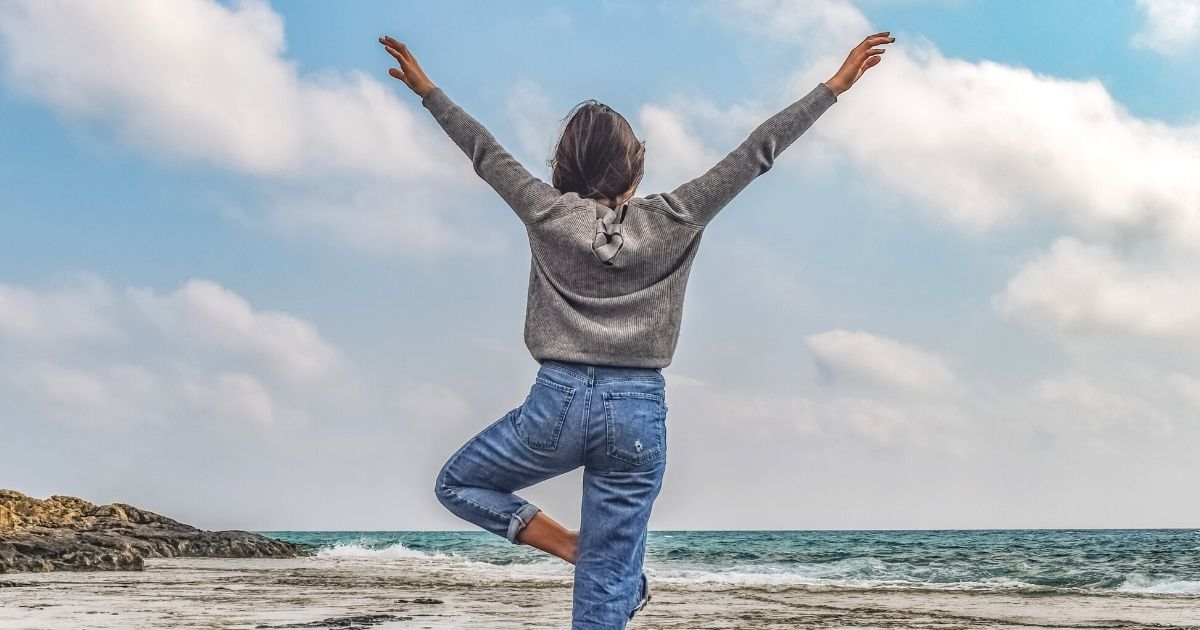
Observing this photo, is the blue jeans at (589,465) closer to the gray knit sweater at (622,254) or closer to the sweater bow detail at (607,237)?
the gray knit sweater at (622,254)

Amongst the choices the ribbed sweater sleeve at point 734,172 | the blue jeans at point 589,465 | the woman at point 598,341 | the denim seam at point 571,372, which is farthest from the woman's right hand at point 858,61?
the denim seam at point 571,372

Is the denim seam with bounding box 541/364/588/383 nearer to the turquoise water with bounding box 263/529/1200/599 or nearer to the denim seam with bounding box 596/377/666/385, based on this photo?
the denim seam with bounding box 596/377/666/385

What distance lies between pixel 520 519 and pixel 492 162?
3.54 feet

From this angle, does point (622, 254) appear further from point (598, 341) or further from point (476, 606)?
point (476, 606)

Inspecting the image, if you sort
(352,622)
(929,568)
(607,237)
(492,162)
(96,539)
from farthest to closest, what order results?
(929,568), (96,539), (352,622), (492,162), (607,237)

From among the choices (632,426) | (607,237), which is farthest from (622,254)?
(632,426)

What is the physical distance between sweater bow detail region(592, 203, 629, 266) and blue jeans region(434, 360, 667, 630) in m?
0.32

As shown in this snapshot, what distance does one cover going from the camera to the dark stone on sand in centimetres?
511

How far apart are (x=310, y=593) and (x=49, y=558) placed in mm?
Result: 4350

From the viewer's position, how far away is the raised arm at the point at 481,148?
9.75ft

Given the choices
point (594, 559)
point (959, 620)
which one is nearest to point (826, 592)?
point (959, 620)

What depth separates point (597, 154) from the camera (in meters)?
2.95

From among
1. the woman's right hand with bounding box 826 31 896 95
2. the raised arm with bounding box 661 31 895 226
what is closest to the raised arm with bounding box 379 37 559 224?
the raised arm with bounding box 661 31 895 226

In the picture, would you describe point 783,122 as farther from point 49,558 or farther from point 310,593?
point 49,558
